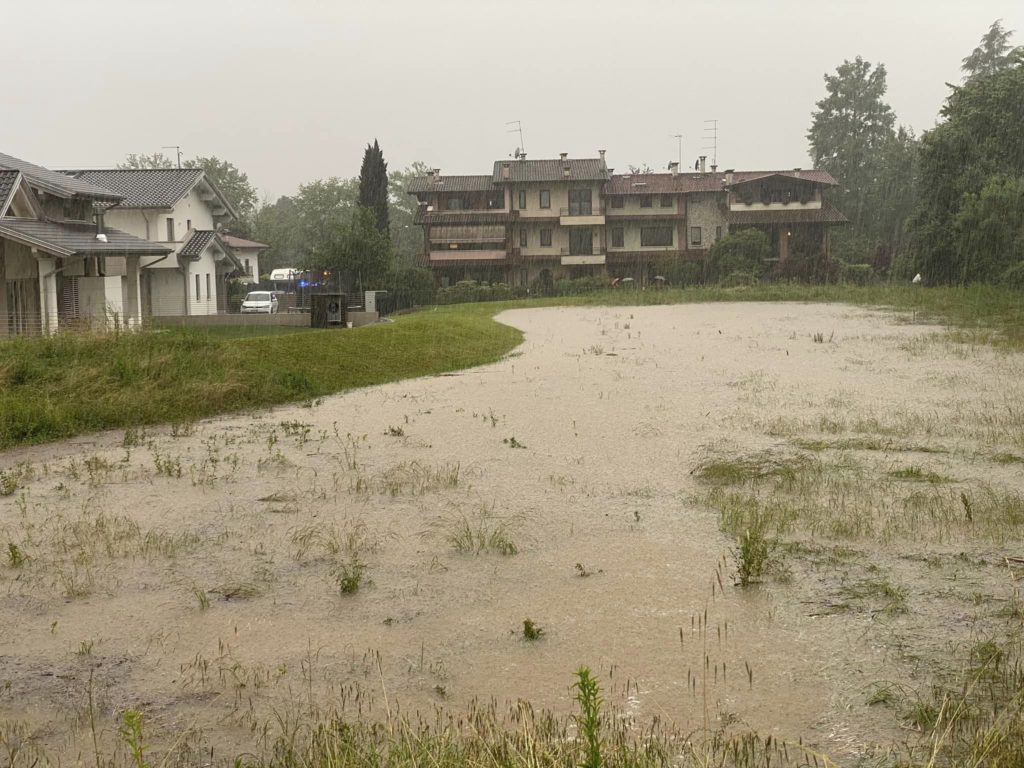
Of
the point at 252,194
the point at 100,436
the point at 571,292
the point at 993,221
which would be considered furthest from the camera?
the point at 252,194

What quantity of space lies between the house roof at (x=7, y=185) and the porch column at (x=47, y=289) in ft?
4.35

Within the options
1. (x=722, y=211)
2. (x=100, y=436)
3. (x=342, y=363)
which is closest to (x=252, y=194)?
(x=722, y=211)

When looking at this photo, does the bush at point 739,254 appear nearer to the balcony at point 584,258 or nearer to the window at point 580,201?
the balcony at point 584,258

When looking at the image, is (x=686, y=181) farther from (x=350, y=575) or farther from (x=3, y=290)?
(x=350, y=575)

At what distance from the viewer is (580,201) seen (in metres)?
70.2

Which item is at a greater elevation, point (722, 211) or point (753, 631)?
point (722, 211)

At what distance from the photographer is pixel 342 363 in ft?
75.8

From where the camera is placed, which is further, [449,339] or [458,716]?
[449,339]

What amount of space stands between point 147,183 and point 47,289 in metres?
18.0

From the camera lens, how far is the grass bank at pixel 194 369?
17109 millimetres

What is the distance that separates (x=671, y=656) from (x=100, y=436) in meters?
11.4

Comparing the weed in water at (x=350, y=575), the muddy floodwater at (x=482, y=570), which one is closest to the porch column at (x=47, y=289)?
the muddy floodwater at (x=482, y=570)

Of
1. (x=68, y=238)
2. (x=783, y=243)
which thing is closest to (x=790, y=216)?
(x=783, y=243)

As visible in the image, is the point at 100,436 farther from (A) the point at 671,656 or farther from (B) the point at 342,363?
(A) the point at 671,656
